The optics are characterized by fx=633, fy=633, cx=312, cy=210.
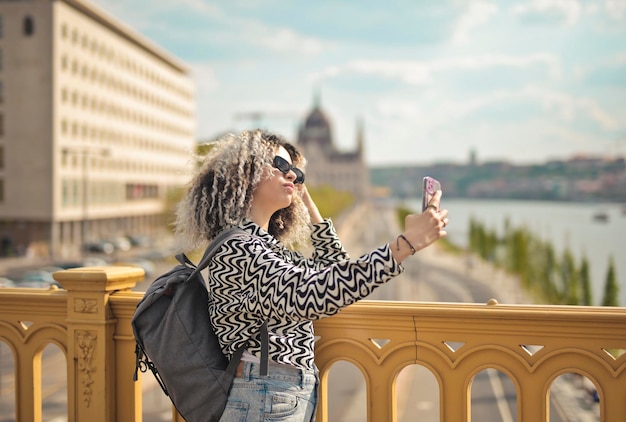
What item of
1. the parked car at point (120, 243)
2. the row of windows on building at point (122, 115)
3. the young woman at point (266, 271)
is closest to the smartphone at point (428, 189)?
the young woman at point (266, 271)

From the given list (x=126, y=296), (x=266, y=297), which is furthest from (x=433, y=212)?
(x=126, y=296)

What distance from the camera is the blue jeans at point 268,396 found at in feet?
8.26

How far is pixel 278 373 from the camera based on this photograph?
2553 millimetres

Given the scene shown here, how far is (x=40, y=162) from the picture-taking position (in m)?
45.5

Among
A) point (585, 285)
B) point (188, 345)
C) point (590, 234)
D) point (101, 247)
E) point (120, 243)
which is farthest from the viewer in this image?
point (590, 234)

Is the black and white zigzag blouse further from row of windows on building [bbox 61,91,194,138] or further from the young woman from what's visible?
row of windows on building [bbox 61,91,194,138]

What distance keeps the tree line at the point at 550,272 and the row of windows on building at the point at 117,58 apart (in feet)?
130

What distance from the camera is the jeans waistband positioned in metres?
2.54

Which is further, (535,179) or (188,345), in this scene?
(535,179)

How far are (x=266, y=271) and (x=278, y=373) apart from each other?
1.52ft

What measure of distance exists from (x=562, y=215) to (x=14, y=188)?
13649cm

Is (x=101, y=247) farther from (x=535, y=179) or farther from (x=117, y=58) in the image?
(x=535, y=179)

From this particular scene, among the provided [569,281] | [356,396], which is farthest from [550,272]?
[356,396]

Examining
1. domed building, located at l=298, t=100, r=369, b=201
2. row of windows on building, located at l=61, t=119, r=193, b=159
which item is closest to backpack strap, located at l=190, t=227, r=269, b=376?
row of windows on building, located at l=61, t=119, r=193, b=159
